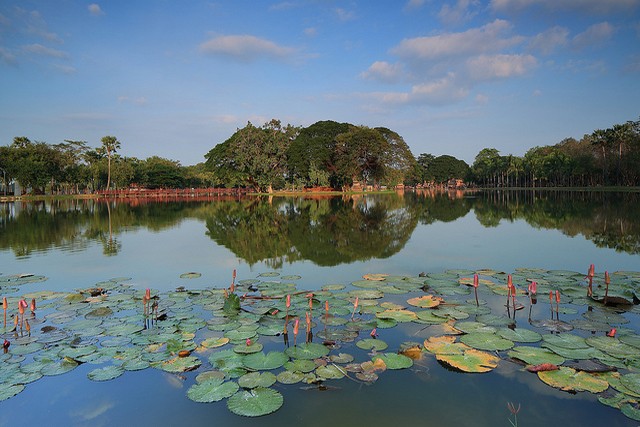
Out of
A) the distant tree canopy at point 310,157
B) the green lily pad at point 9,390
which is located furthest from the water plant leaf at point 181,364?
the distant tree canopy at point 310,157

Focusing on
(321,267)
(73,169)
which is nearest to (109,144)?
(73,169)

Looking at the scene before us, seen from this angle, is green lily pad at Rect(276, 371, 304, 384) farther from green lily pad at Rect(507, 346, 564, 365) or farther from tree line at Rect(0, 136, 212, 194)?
tree line at Rect(0, 136, 212, 194)

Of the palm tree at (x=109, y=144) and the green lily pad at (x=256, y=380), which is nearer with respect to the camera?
the green lily pad at (x=256, y=380)

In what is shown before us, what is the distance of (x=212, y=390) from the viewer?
4.40 metres

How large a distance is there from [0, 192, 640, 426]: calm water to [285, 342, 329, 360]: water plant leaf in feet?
1.36

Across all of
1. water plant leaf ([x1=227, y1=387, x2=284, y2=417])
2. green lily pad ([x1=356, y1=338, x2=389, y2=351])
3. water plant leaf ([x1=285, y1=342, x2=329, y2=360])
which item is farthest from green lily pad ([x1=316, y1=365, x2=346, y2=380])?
green lily pad ([x1=356, y1=338, x2=389, y2=351])

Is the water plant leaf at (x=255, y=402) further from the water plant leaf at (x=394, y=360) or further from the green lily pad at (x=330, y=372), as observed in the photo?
the water plant leaf at (x=394, y=360)

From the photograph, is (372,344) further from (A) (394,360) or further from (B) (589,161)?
(B) (589,161)

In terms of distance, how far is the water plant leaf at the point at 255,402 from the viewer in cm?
402

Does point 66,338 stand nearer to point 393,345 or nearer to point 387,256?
point 393,345

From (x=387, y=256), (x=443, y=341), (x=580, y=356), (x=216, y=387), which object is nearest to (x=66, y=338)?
(x=216, y=387)

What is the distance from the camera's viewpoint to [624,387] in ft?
14.0

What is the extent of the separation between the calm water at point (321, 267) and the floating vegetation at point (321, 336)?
0.57ft

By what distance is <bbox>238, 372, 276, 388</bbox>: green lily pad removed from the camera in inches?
178
